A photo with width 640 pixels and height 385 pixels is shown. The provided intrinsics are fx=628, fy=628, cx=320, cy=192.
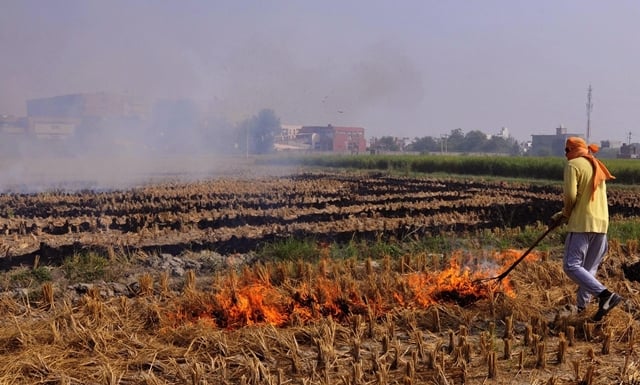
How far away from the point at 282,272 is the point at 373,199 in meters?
11.7

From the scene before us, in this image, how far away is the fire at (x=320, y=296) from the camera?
5.84 metres

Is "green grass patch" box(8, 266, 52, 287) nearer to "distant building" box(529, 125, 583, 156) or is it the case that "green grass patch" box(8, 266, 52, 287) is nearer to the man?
the man

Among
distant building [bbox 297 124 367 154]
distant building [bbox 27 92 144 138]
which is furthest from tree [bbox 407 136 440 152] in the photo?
distant building [bbox 27 92 144 138]

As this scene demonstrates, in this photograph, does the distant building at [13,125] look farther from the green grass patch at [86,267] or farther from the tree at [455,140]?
the tree at [455,140]

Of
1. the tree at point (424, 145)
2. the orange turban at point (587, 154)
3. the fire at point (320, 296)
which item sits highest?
the tree at point (424, 145)

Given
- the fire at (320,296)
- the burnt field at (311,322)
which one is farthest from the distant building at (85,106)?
the fire at (320,296)

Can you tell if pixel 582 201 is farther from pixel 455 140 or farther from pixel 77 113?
pixel 455 140

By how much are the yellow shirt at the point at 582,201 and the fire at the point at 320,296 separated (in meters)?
1.17

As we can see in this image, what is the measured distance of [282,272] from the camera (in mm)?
7289

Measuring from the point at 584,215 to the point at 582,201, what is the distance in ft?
0.44

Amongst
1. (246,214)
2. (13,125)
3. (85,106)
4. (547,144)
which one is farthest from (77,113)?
(547,144)

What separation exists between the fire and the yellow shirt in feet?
3.83

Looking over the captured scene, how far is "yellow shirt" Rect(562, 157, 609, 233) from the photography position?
565 centimetres

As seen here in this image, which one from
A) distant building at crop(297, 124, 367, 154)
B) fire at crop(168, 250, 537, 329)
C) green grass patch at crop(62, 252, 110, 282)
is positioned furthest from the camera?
distant building at crop(297, 124, 367, 154)
